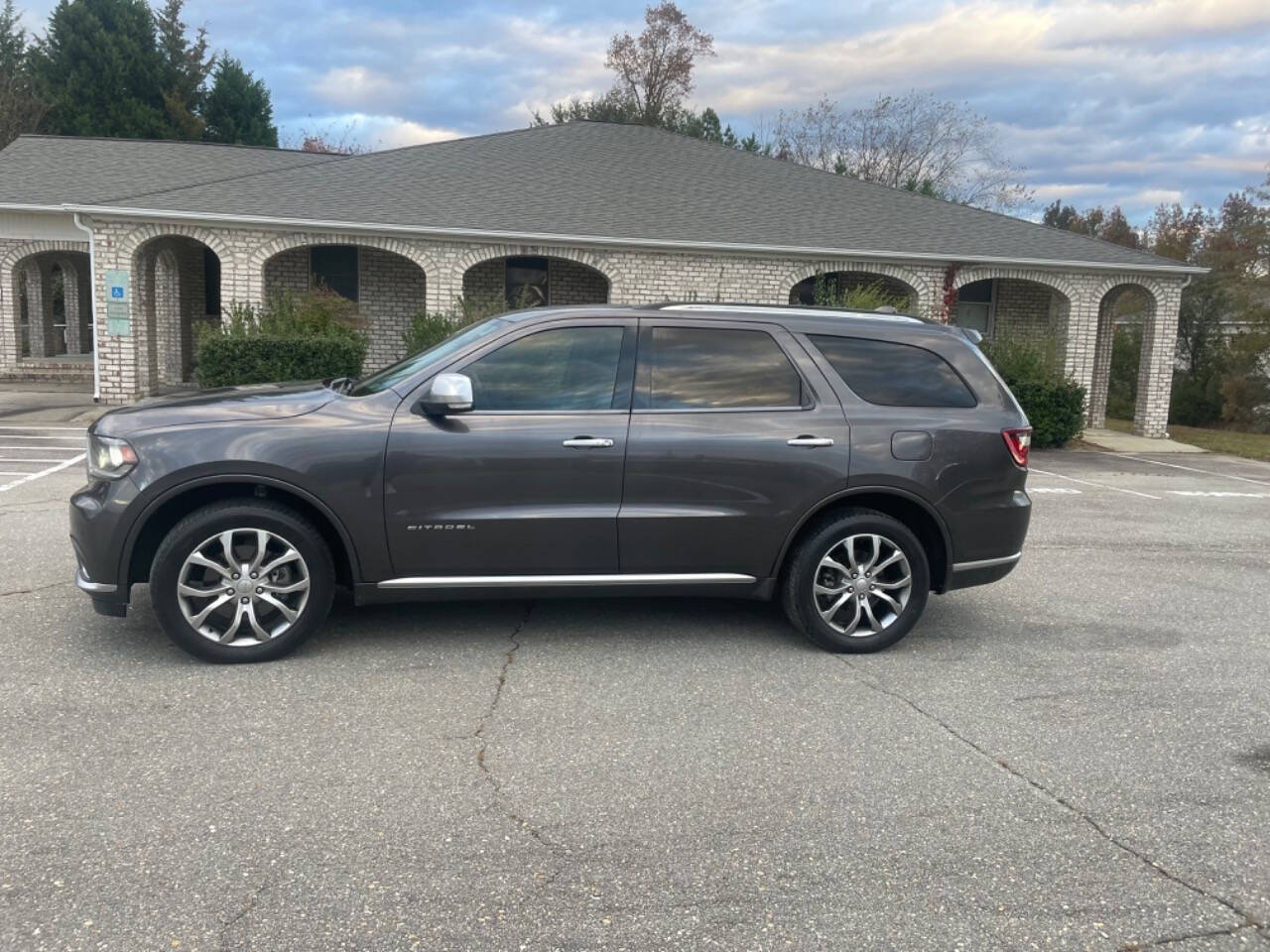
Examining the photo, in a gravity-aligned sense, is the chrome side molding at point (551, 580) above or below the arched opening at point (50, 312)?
below

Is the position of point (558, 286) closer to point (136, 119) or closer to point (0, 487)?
point (0, 487)

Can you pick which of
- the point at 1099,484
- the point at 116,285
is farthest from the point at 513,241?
the point at 1099,484

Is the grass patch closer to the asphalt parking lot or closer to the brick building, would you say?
the brick building

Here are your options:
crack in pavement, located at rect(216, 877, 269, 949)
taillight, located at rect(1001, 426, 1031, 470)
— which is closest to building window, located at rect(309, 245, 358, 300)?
taillight, located at rect(1001, 426, 1031, 470)

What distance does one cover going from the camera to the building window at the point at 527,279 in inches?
795

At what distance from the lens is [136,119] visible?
35719 millimetres

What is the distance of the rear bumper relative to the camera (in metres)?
5.27

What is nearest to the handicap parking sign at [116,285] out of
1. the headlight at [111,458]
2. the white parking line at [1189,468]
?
the headlight at [111,458]

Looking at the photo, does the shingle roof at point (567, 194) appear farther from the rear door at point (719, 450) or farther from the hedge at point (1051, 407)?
the rear door at point (719, 450)

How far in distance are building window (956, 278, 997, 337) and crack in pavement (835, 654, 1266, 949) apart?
60.7 feet

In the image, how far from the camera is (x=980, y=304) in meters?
21.9

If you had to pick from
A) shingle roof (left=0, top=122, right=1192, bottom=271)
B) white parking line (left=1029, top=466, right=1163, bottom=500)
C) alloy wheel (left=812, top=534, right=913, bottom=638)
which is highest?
shingle roof (left=0, top=122, right=1192, bottom=271)

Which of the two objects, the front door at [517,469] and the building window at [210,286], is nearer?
the front door at [517,469]

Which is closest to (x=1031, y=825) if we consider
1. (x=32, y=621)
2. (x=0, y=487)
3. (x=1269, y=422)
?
(x=32, y=621)
